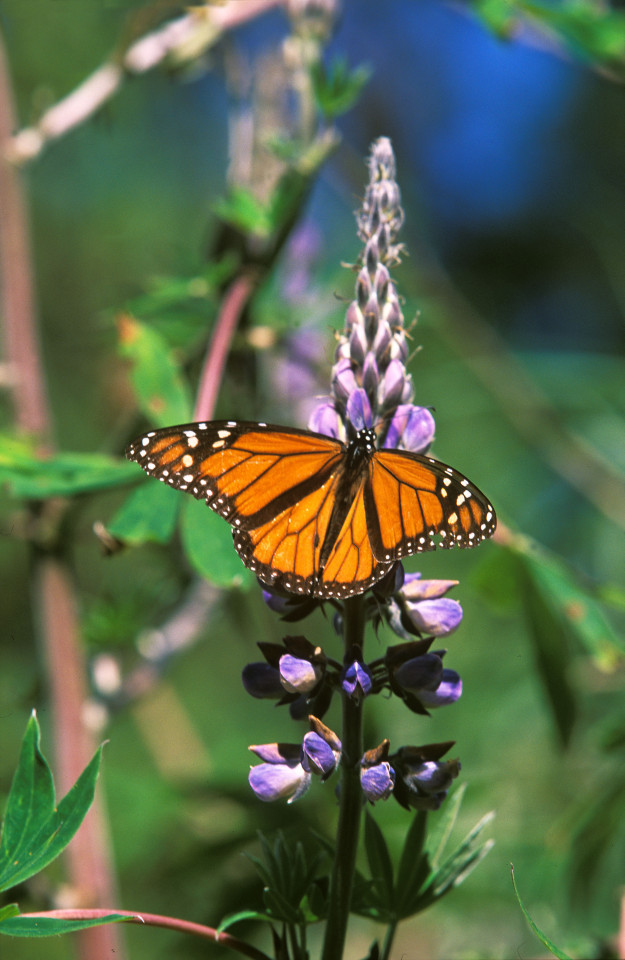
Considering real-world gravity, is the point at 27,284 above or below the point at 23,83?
below

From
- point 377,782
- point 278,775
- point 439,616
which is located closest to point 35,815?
point 278,775

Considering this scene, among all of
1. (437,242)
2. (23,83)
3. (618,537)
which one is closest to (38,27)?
(23,83)

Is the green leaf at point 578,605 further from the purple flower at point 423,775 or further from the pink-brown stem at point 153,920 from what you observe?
the pink-brown stem at point 153,920

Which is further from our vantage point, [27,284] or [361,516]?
[27,284]

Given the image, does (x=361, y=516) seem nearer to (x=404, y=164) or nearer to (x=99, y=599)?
(x=99, y=599)

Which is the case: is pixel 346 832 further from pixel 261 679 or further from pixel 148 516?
pixel 148 516

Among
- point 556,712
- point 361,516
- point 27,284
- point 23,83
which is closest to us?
point 361,516

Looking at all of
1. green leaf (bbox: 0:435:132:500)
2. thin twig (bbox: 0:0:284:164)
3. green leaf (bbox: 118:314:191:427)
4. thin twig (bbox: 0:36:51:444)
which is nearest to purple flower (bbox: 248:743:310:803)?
green leaf (bbox: 0:435:132:500)
